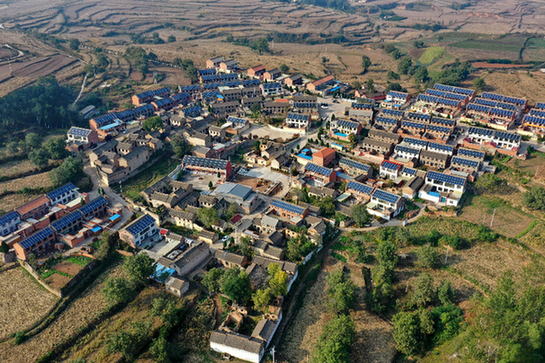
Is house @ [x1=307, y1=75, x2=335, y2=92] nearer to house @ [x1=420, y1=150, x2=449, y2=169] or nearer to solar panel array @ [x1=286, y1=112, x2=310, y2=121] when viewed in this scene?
solar panel array @ [x1=286, y1=112, x2=310, y2=121]

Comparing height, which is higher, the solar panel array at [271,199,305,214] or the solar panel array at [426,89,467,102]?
the solar panel array at [426,89,467,102]

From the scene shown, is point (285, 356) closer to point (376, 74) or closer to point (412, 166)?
point (412, 166)

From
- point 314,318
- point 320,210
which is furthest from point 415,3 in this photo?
point 314,318

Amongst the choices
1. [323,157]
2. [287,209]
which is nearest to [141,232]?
[287,209]

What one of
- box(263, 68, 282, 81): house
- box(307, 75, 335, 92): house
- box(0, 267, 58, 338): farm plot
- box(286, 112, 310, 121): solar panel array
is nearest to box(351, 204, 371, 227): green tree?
box(286, 112, 310, 121): solar panel array

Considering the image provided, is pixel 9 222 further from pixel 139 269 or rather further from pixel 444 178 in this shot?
pixel 444 178

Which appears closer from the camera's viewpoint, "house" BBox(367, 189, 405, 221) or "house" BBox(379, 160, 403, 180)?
"house" BBox(367, 189, 405, 221)
